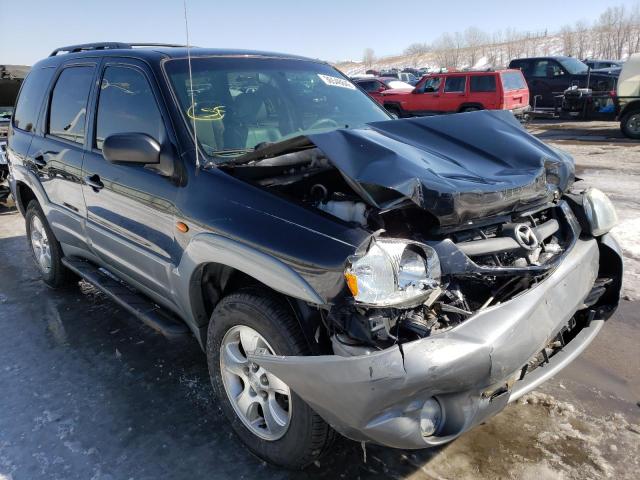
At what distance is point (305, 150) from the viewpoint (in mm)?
2498

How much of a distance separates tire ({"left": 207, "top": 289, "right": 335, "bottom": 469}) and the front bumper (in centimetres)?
12

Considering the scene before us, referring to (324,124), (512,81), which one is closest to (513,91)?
(512,81)

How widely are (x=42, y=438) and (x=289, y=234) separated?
1.86 metres

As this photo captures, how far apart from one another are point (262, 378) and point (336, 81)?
7.60 ft

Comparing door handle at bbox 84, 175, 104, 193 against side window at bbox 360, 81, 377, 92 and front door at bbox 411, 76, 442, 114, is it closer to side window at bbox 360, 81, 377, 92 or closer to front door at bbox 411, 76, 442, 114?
front door at bbox 411, 76, 442, 114

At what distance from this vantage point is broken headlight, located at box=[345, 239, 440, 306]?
1948 mm

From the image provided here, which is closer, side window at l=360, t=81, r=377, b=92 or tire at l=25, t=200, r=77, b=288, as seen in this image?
tire at l=25, t=200, r=77, b=288

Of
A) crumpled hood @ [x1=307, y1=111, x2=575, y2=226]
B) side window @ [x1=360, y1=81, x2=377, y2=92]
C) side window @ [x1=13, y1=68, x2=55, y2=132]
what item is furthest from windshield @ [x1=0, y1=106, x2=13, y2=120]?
side window @ [x1=360, y1=81, x2=377, y2=92]

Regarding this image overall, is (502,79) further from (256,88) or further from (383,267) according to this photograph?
(383,267)

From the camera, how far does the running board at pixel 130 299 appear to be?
10.0 ft

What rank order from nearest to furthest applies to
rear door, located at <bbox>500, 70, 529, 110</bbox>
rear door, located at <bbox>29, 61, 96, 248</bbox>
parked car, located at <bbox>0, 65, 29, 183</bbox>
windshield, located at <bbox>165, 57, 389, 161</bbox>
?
windshield, located at <bbox>165, 57, 389, 161</bbox>, rear door, located at <bbox>29, 61, 96, 248</bbox>, parked car, located at <bbox>0, 65, 29, 183</bbox>, rear door, located at <bbox>500, 70, 529, 110</bbox>

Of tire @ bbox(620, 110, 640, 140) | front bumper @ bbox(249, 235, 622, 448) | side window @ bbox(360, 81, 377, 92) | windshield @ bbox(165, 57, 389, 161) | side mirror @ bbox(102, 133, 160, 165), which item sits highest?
windshield @ bbox(165, 57, 389, 161)

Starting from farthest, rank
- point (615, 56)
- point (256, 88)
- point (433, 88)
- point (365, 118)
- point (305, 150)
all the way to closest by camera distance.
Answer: point (615, 56) < point (433, 88) < point (365, 118) < point (256, 88) < point (305, 150)

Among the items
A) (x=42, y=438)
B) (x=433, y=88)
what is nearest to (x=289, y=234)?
(x=42, y=438)
